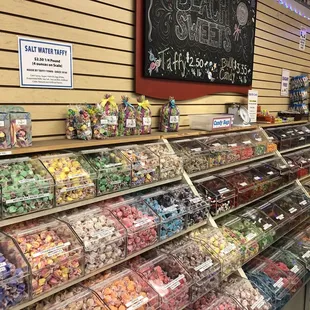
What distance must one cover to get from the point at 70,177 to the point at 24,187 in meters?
0.26

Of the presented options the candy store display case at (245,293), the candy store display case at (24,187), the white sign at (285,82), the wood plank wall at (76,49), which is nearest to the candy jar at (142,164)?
the wood plank wall at (76,49)

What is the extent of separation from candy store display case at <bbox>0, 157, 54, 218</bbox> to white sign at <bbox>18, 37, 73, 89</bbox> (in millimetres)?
568

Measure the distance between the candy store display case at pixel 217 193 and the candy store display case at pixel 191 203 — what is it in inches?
4.5

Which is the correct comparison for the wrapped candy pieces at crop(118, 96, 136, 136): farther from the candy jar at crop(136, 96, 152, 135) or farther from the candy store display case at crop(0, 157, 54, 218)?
the candy store display case at crop(0, 157, 54, 218)

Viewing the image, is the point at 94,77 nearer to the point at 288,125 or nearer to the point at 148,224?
the point at 148,224

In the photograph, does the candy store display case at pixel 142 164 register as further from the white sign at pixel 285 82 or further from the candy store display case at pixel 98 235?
the white sign at pixel 285 82

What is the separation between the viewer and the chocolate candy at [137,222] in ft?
6.48

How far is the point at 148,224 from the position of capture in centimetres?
207

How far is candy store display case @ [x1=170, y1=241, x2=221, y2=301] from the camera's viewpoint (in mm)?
2207

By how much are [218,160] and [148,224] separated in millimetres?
1114

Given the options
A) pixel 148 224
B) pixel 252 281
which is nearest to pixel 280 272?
pixel 252 281

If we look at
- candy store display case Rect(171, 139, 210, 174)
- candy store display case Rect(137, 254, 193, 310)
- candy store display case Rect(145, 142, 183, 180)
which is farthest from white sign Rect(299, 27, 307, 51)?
candy store display case Rect(137, 254, 193, 310)

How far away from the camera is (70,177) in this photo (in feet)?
5.90

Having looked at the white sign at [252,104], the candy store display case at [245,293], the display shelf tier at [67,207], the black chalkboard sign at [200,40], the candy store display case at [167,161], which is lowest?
the candy store display case at [245,293]
